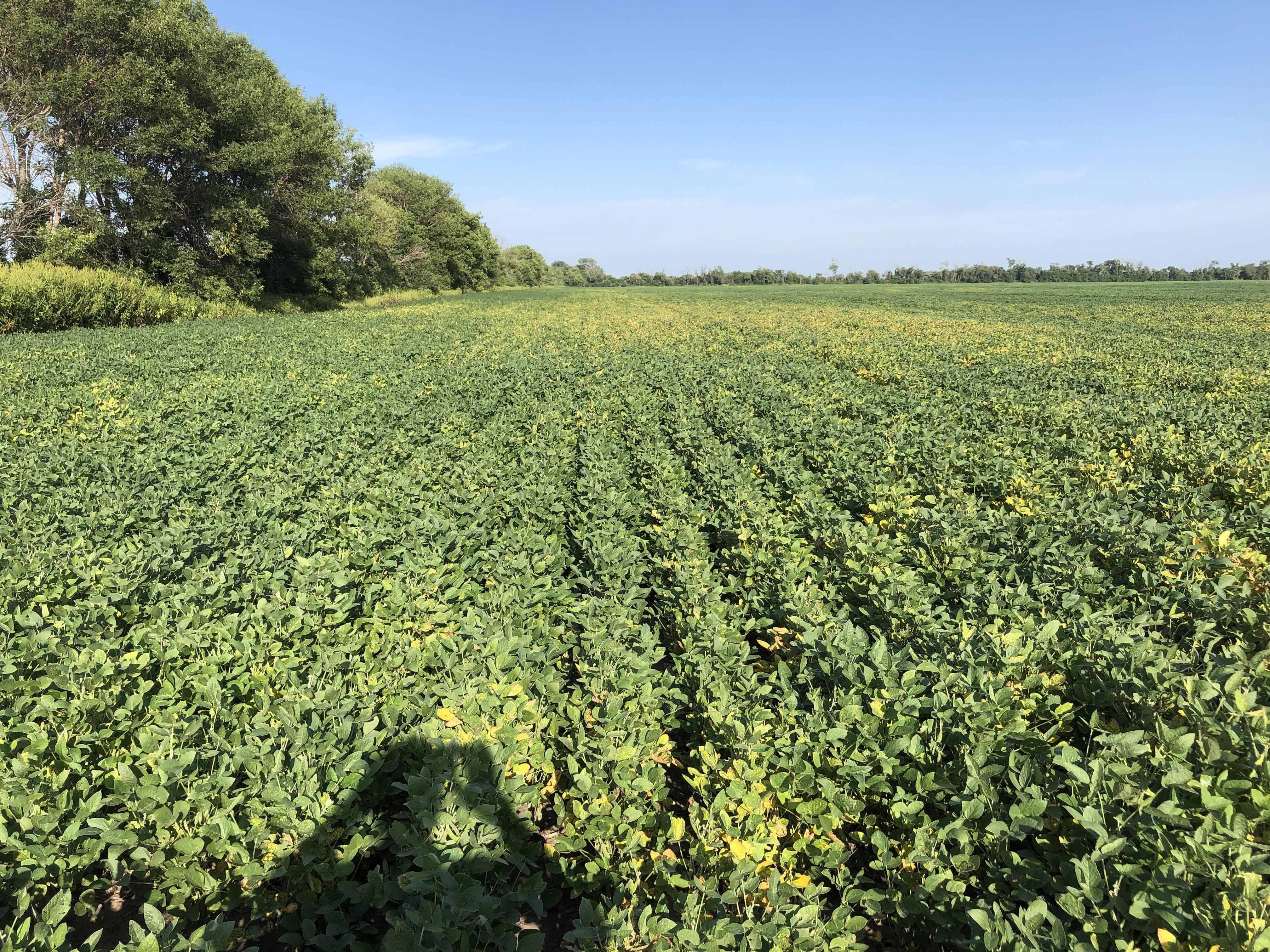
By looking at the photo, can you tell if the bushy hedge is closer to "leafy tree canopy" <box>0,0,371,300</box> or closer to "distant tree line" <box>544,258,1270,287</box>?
"leafy tree canopy" <box>0,0,371,300</box>

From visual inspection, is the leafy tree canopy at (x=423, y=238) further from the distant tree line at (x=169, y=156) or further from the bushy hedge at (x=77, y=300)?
the bushy hedge at (x=77, y=300)

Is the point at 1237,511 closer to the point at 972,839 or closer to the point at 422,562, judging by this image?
the point at 972,839

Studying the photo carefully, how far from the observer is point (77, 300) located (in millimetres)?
24609

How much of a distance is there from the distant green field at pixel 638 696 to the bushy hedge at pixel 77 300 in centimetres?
2323

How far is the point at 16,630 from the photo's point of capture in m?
3.76

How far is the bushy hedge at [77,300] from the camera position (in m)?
22.7

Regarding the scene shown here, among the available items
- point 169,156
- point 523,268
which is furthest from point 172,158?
point 523,268

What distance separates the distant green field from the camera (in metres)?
2.26

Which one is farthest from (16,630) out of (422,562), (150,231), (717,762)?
(150,231)

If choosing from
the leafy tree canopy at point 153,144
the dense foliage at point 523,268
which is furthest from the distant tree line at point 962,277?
the leafy tree canopy at point 153,144

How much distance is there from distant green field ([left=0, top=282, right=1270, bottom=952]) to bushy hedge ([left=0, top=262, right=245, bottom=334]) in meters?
23.2

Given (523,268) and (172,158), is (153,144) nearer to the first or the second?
(172,158)

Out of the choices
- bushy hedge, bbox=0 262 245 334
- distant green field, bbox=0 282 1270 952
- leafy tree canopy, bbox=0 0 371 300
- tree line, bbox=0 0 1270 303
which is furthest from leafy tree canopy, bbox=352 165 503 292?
distant green field, bbox=0 282 1270 952

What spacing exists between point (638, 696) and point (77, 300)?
109 feet
